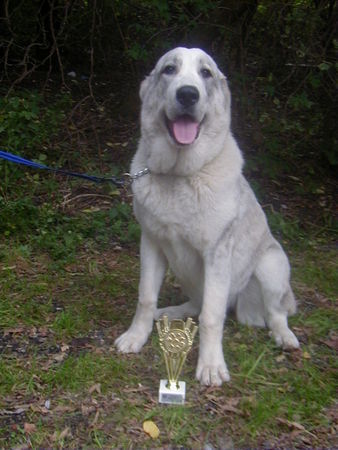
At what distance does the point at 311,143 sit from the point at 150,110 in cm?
348

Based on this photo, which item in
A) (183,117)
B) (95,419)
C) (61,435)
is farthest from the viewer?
(183,117)

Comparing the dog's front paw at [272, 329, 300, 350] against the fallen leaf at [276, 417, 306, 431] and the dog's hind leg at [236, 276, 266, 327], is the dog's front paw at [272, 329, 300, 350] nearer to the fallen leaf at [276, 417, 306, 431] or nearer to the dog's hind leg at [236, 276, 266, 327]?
the dog's hind leg at [236, 276, 266, 327]

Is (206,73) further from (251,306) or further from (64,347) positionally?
(64,347)

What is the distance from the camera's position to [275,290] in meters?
3.39

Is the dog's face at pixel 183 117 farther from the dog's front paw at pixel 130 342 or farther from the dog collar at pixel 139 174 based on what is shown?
the dog's front paw at pixel 130 342

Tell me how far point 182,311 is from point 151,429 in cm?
110

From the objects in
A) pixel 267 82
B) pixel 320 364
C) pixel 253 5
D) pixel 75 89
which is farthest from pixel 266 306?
pixel 75 89

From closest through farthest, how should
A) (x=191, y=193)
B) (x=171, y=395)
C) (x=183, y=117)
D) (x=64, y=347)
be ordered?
1. (x=171, y=395)
2. (x=183, y=117)
3. (x=191, y=193)
4. (x=64, y=347)

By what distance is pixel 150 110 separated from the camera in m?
3.03

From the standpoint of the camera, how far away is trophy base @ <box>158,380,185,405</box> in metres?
2.75

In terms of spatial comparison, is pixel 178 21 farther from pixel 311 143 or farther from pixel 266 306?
pixel 266 306

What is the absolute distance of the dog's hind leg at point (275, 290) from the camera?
3.39 meters

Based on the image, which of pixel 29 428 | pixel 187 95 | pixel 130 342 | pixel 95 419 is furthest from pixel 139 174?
pixel 29 428

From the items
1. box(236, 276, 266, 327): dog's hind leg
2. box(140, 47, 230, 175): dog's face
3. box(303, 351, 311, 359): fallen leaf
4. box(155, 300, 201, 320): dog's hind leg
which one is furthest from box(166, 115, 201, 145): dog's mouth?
box(303, 351, 311, 359): fallen leaf
